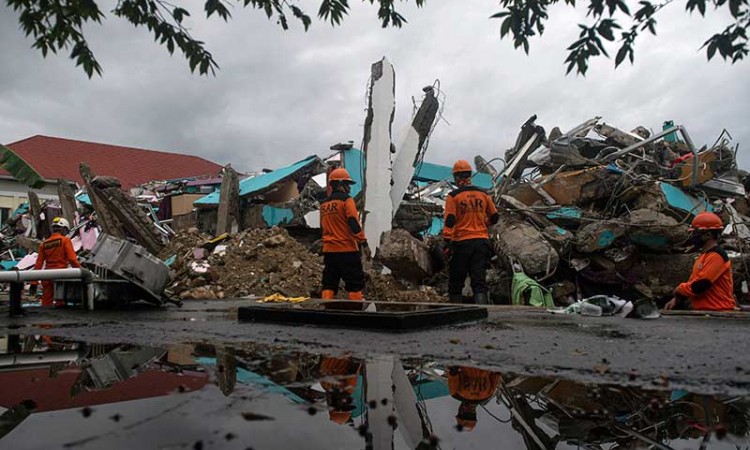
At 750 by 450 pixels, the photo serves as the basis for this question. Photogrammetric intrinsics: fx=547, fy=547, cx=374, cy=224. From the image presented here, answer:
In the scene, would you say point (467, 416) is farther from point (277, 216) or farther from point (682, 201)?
point (277, 216)

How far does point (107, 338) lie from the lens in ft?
11.2

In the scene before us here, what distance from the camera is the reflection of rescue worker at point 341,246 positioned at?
20.7 ft

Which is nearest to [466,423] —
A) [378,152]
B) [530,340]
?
[530,340]

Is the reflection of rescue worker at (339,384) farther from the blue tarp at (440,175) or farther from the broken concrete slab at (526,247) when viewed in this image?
the blue tarp at (440,175)

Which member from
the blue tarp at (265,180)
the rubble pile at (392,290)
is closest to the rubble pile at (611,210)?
the rubble pile at (392,290)

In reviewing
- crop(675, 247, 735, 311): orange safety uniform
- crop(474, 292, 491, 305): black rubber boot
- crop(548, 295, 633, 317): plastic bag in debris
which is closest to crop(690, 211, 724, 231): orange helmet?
crop(675, 247, 735, 311): orange safety uniform

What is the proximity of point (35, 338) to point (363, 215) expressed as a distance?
6163mm

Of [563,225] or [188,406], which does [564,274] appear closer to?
[563,225]

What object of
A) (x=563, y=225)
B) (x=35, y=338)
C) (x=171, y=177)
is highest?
(x=171, y=177)

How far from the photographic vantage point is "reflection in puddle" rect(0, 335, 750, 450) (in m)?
1.48

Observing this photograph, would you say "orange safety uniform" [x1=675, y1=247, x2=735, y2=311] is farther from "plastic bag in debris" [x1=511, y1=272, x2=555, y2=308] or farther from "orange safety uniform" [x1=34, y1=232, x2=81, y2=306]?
"orange safety uniform" [x1=34, y1=232, x2=81, y2=306]

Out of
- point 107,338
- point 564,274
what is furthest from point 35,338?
point 564,274

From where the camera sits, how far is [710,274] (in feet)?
15.3

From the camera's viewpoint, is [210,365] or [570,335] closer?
[210,365]
